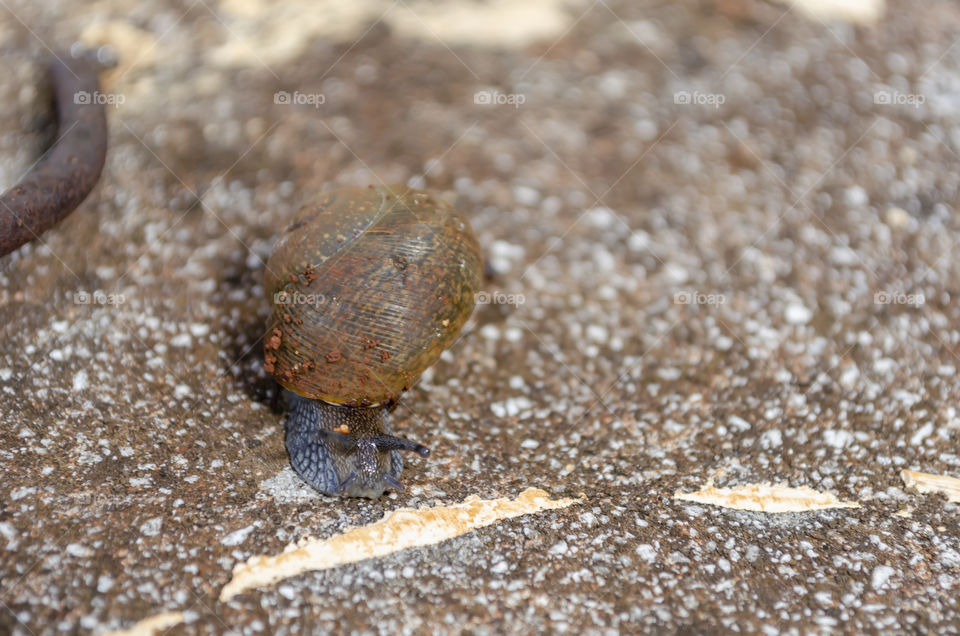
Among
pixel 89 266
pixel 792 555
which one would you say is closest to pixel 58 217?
pixel 89 266
